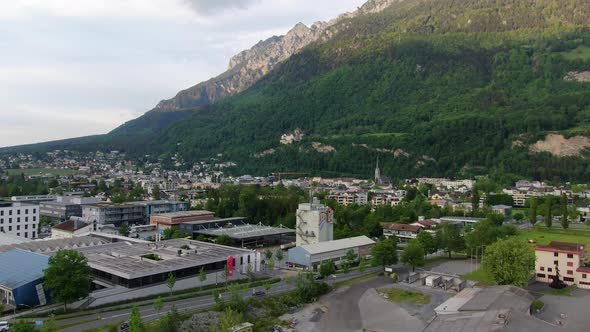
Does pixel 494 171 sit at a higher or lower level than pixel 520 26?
lower

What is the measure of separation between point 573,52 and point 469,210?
11713 cm

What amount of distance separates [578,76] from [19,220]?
156 meters

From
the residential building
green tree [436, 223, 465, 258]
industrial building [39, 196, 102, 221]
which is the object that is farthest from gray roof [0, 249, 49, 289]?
the residential building

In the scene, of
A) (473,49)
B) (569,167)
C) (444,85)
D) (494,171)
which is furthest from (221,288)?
(473,49)

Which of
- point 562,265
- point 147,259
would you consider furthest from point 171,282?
point 562,265

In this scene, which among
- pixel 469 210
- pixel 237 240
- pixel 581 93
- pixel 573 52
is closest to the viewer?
pixel 237 240

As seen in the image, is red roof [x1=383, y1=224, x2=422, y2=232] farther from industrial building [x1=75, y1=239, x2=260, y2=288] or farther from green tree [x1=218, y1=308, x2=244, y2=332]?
green tree [x1=218, y1=308, x2=244, y2=332]

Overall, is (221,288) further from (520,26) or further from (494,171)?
(520,26)

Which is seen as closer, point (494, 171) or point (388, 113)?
point (494, 171)

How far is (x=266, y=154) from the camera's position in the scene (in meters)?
154

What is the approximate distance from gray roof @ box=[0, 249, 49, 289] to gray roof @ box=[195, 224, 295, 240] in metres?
22.9

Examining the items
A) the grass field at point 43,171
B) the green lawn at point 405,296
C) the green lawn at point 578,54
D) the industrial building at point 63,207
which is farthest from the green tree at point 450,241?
the green lawn at point 578,54

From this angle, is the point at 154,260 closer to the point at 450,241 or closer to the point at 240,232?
the point at 240,232

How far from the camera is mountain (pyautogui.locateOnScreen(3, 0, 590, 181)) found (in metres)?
126
